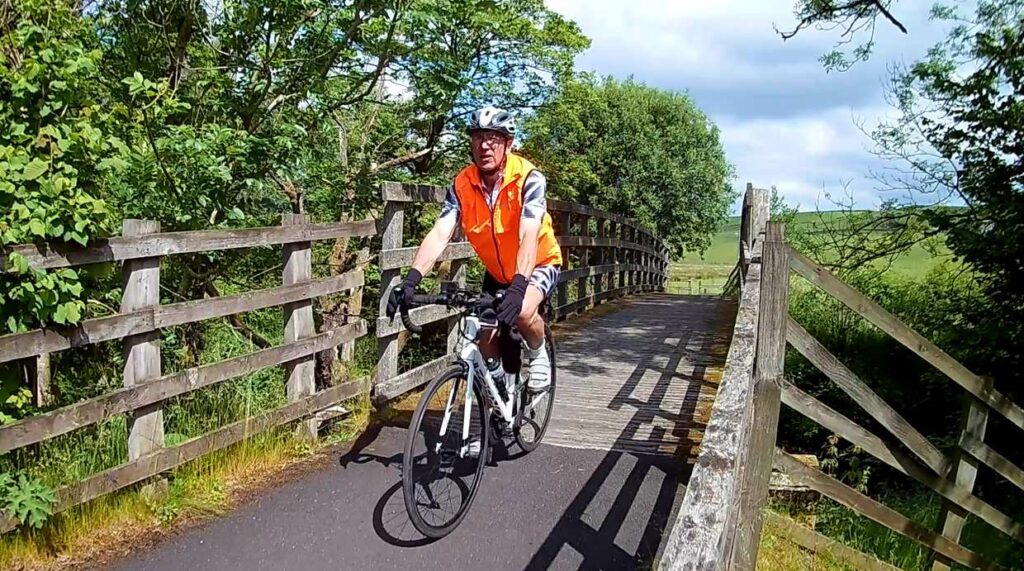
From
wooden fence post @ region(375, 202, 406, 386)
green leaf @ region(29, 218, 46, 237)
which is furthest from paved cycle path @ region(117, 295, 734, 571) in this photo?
green leaf @ region(29, 218, 46, 237)

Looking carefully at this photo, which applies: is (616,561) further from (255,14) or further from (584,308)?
(584,308)

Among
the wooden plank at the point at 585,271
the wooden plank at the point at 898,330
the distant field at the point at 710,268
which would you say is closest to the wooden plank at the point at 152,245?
the wooden plank at the point at 898,330

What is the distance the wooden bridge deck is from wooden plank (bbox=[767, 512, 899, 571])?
0.71 m

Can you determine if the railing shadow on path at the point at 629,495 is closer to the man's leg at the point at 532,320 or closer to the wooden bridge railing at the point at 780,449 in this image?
the wooden bridge railing at the point at 780,449

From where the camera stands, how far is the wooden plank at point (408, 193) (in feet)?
19.4

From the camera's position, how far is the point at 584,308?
12.4 metres

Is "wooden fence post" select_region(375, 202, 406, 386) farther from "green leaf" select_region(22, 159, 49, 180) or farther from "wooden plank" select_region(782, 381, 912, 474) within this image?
"wooden plank" select_region(782, 381, 912, 474)

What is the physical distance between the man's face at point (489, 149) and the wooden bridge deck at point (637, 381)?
224 centimetres

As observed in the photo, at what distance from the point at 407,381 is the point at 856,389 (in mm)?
3153

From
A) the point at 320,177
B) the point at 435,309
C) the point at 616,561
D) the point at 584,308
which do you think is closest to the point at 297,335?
the point at 435,309

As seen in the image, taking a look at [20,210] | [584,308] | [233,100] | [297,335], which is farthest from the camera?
[584,308]

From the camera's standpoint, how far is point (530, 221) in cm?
427

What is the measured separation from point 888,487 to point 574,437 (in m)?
6.35

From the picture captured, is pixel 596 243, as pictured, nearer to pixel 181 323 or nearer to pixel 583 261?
pixel 583 261
